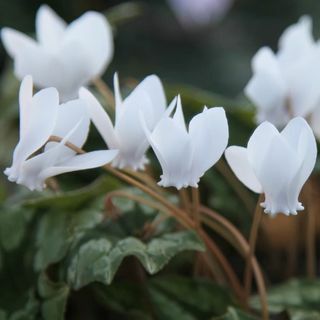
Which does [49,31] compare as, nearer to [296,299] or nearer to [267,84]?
[267,84]

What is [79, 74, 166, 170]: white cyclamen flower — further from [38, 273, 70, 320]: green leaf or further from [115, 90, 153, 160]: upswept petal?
[38, 273, 70, 320]: green leaf

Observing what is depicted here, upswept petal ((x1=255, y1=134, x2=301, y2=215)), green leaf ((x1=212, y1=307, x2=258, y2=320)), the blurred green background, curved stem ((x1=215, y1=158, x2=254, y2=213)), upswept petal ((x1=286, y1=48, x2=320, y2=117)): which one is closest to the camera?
upswept petal ((x1=255, y1=134, x2=301, y2=215))

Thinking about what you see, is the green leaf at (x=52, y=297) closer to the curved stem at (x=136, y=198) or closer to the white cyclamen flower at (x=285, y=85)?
the curved stem at (x=136, y=198)

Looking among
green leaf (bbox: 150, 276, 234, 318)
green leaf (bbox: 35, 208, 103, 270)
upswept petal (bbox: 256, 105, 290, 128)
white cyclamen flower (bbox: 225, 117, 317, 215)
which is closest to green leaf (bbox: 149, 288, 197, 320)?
green leaf (bbox: 150, 276, 234, 318)

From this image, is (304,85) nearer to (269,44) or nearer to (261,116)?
(261,116)

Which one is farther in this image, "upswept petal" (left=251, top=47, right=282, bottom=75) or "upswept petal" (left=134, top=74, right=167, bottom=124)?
"upswept petal" (left=251, top=47, right=282, bottom=75)

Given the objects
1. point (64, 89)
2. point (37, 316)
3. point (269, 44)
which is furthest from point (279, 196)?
point (269, 44)

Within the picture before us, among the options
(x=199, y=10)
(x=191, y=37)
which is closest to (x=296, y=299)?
(x=199, y=10)
